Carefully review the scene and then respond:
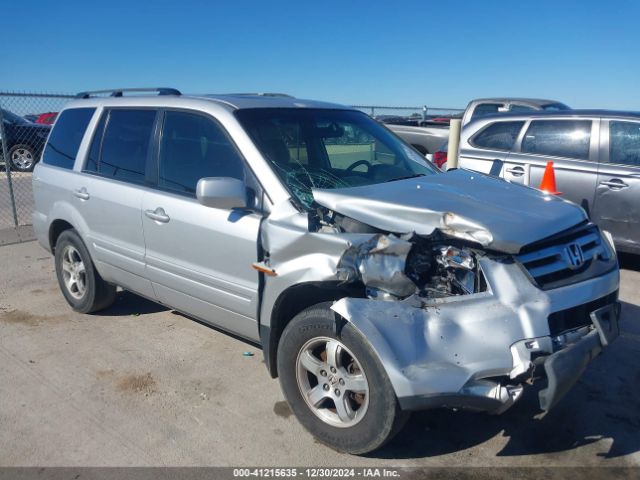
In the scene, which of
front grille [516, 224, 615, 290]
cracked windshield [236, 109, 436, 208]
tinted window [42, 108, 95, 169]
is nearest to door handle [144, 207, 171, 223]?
cracked windshield [236, 109, 436, 208]

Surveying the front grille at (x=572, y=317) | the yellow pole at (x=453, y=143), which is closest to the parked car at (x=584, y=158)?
the yellow pole at (x=453, y=143)

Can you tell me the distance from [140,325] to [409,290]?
9.69 ft

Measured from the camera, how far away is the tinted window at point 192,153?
3.72 metres

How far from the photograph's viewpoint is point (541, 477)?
290cm

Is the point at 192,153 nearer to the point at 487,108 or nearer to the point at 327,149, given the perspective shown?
the point at 327,149

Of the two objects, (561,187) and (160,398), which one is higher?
(561,187)

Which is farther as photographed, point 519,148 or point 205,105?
point 519,148

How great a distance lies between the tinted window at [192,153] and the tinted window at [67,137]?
1262 millimetres

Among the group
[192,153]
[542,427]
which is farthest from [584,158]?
[192,153]

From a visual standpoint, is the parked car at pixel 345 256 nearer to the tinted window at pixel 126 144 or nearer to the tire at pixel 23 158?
the tinted window at pixel 126 144

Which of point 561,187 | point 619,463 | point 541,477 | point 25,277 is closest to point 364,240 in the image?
point 541,477

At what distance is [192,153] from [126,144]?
0.84 meters

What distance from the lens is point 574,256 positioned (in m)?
3.05

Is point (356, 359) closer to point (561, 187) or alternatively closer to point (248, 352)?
point (248, 352)
